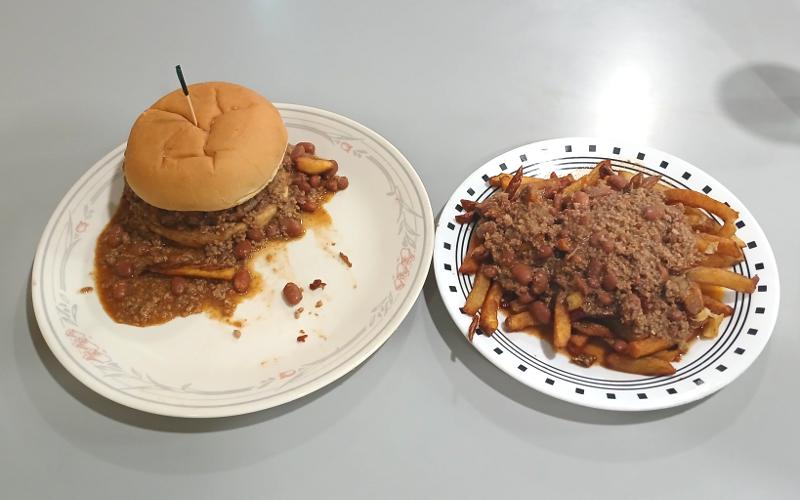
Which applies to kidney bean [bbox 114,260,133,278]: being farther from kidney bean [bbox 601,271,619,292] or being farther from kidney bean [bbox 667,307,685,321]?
kidney bean [bbox 667,307,685,321]

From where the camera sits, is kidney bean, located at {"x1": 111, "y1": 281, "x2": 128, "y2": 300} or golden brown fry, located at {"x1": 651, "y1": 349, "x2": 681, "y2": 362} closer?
golden brown fry, located at {"x1": 651, "y1": 349, "x2": 681, "y2": 362}

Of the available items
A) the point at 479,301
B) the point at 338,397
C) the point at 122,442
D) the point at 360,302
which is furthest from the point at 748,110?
the point at 122,442

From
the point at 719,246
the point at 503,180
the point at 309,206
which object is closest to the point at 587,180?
the point at 503,180

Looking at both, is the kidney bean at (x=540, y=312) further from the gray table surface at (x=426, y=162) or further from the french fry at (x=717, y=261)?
the french fry at (x=717, y=261)

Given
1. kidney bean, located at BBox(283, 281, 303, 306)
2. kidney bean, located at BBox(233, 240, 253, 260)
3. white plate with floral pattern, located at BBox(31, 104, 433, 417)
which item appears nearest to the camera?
white plate with floral pattern, located at BBox(31, 104, 433, 417)

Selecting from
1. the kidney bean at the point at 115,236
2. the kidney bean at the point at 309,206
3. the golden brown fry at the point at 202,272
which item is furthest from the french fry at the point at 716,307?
the kidney bean at the point at 115,236

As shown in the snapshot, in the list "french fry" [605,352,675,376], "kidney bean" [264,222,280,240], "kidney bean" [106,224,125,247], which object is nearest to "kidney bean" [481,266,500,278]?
"french fry" [605,352,675,376]
